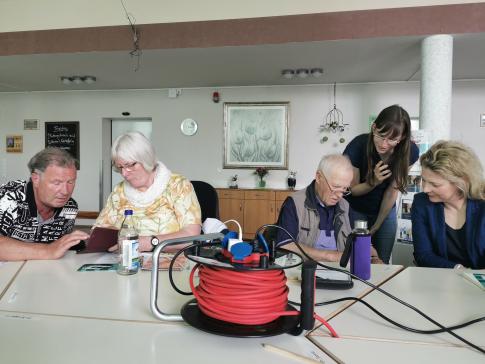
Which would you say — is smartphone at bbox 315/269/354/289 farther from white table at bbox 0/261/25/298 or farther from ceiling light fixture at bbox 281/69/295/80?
ceiling light fixture at bbox 281/69/295/80

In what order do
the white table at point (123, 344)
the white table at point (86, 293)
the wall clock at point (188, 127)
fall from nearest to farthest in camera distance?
1. the white table at point (123, 344)
2. the white table at point (86, 293)
3. the wall clock at point (188, 127)

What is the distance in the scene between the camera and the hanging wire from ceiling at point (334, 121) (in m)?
5.61

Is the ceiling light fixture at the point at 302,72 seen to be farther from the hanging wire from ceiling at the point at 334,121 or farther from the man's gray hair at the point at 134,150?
the man's gray hair at the point at 134,150

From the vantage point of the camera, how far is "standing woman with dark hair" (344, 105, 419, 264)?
6.98 ft

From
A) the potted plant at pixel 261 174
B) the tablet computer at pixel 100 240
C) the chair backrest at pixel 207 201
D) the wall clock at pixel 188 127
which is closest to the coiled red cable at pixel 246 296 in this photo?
the tablet computer at pixel 100 240

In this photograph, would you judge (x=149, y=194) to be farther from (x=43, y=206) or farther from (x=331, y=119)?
(x=331, y=119)

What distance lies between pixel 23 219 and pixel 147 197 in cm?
57

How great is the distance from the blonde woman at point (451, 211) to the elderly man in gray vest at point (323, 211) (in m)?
0.36

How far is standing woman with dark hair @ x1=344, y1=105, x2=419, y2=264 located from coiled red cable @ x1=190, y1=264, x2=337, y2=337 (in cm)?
130

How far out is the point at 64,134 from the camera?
6.50 metres

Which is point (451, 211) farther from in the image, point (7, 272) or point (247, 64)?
point (247, 64)

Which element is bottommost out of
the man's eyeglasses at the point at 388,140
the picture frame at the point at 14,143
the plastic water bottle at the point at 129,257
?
the plastic water bottle at the point at 129,257

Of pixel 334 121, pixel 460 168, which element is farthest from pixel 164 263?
pixel 334 121

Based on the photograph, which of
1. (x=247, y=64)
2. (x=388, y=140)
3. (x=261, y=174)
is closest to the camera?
(x=388, y=140)
